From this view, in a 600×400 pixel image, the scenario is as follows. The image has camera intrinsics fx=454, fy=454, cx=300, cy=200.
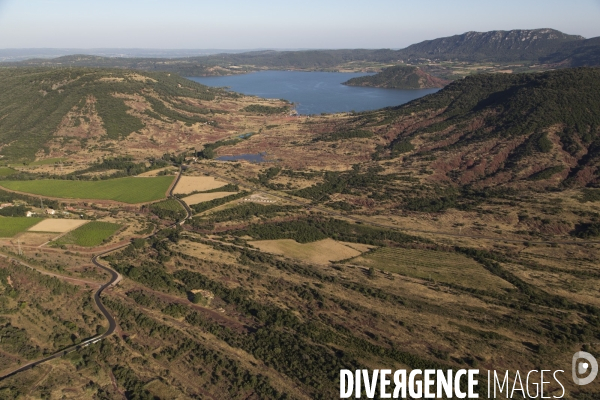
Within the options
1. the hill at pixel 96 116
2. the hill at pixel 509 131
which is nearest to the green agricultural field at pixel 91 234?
the hill at pixel 96 116

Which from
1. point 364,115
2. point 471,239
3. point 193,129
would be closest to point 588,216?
point 471,239

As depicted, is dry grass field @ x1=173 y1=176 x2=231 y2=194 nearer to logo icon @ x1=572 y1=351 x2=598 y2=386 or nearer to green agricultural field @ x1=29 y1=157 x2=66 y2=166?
green agricultural field @ x1=29 y1=157 x2=66 y2=166

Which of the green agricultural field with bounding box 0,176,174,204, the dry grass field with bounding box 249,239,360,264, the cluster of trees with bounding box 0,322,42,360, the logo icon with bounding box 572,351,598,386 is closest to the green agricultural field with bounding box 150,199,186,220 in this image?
A: the green agricultural field with bounding box 0,176,174,204

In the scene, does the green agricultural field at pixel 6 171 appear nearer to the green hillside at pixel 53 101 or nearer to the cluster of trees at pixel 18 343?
the green hillside at pixel 53 101

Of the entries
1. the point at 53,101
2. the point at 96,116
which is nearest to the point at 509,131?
the point at 96,116

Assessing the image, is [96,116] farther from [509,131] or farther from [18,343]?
[509,131]

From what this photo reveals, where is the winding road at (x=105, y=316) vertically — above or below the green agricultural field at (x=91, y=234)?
below
